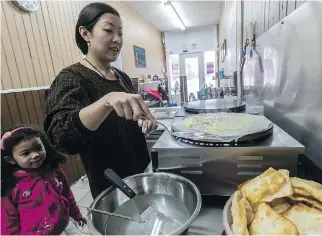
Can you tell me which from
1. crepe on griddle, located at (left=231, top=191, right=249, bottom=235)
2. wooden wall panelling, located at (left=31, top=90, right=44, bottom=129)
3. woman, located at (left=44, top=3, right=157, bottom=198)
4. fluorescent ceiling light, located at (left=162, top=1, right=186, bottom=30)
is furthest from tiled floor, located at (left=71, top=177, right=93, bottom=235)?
fluorescent ceiling light, located at (left=162, top=1, right=186, bottom=30)

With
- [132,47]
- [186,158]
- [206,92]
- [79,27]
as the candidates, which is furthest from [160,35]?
[186,158]

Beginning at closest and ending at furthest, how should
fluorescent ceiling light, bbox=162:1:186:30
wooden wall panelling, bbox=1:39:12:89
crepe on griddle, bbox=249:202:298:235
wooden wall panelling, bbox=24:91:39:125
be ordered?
crepe on griddle, bbox=249:202:298:235 → wooden wall panelling, bbox=1:39:12:89 → wooden wall panelling, bbox=24:91:39:125 → fluorescent ceiling light, bbox=162:1:186:30

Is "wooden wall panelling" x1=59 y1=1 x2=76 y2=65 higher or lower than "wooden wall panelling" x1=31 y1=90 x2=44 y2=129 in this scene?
higher

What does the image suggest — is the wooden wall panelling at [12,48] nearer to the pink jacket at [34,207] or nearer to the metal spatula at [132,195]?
the pink jacket at [34,207]

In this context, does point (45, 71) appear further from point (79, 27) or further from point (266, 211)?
point (266, 211)

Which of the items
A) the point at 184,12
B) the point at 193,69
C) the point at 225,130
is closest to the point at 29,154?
the point at 225,130

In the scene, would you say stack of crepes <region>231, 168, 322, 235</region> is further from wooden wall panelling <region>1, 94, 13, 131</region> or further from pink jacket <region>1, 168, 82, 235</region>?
wooden wall panelling <region>1, 94, 13, 131</region>

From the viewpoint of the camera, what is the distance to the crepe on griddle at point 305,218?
39 centimetres

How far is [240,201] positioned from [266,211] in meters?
0.05

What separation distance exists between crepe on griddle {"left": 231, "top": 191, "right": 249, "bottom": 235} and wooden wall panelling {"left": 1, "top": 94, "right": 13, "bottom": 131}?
2.05m

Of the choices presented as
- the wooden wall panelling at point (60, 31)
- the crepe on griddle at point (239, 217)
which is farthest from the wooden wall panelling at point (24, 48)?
the crepe on griddle at point (239, 217)

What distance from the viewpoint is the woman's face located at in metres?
0.84

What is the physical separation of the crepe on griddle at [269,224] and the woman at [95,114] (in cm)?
35

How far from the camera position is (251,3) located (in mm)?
1847
